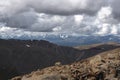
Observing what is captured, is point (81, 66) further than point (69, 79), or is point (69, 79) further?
point (81, 66)

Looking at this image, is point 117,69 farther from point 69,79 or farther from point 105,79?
point 69,79

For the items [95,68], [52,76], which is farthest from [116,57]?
[52,76]

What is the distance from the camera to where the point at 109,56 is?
53250 mm

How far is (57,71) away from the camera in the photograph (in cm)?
5003

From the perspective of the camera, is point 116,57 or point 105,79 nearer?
point 105,79

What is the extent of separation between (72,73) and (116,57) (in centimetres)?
836

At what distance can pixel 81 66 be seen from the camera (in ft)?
169

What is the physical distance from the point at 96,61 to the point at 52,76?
28.6ft

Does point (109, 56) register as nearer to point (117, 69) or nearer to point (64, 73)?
point (117, 69)

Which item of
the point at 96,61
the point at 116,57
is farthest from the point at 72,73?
the point at 116,57

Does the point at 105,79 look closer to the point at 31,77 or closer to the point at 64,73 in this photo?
the point at 64,73

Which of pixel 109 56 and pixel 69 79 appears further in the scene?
pixel 109 56

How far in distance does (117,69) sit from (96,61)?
4.03m

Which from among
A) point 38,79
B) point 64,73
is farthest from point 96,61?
point 38,79
